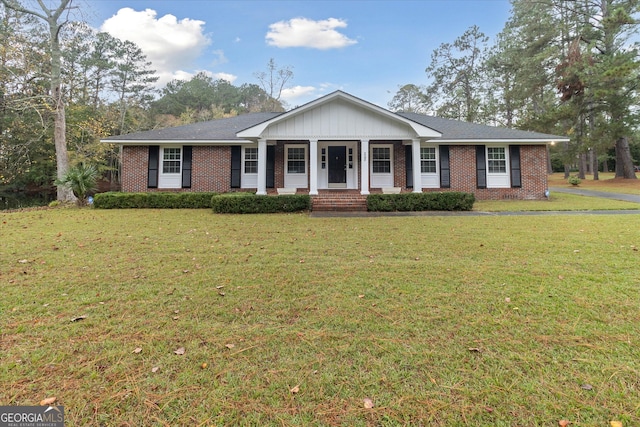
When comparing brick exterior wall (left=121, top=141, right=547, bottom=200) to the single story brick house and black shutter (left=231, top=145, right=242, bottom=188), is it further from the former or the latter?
black shutter (left=231, top=145, right=242, bottom=188)

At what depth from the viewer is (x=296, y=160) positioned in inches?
590

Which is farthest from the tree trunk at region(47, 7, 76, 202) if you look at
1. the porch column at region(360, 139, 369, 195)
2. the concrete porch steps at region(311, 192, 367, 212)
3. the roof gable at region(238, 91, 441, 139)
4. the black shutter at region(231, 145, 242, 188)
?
the porch column at region(360, 139, 369, 195)

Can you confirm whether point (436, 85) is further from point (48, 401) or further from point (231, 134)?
point (48, 401)

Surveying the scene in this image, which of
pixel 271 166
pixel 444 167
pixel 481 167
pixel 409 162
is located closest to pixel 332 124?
pixel 271 166

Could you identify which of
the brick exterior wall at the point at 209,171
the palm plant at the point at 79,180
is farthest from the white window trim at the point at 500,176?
the palm plant at the point at 79,180

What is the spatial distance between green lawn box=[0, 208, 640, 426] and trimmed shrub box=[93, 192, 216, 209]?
6779 millimetres

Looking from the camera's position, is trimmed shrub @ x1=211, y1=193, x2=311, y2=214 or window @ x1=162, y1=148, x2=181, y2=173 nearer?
trimmed shrub @ x1=211, y1=193, x2=311, y2=214

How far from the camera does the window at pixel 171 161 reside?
14578 mm

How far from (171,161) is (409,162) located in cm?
1121

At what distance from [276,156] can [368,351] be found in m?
13.3

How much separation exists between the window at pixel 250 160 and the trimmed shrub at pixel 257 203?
3.91m

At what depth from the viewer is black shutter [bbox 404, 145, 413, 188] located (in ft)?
47.7

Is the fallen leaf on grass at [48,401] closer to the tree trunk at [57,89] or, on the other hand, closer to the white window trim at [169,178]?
the white window trim at [169,178]

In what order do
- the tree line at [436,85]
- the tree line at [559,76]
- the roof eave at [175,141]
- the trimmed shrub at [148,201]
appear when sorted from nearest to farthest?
the trimmed shrub at [148,201] → the roof eave at [175,141] → the tree line at [436,85] → the tree line at [559,76]
